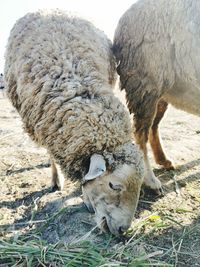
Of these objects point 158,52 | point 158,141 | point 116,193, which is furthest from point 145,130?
point 116,193

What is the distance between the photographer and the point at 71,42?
351 centimetres

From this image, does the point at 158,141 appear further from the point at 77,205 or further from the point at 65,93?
the point at 65,93

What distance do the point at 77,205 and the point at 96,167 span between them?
0.92 meters

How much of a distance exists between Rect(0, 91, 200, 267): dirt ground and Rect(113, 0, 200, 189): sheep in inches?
14.9

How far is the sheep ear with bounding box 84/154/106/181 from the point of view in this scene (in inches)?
117

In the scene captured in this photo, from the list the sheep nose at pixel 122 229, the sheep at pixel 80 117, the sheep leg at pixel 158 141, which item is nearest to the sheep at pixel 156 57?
the sheep at pixel 80 117

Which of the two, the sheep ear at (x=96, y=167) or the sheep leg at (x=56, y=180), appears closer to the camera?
the sheep ear at (x=96, y=167)

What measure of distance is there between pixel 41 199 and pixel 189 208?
1476mm

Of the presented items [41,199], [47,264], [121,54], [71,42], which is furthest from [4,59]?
[47,264]

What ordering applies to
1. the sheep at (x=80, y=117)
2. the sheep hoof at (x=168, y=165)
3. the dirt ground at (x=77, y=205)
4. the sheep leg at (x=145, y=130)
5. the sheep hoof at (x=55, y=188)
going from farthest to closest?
the sheep hoof at (x=168, y=165)
the sheep hoof at (x=55, y=188)
the sheep leg at (x=145, y=130)
the dirt ground at (x=77, y=205)
the sheep at (x=80, y=117)

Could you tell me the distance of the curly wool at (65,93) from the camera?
3.13 metres

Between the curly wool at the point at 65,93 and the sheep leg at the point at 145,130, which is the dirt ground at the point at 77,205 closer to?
the sheep leg at the point at 145,130

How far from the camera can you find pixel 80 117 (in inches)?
122

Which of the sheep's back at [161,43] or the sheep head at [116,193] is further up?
the sheep's back at [161,43]
